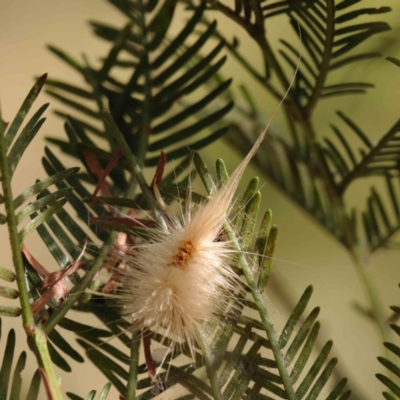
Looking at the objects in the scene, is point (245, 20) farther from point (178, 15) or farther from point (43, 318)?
point (178, 15)

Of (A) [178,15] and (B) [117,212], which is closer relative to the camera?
(B) [117,212]

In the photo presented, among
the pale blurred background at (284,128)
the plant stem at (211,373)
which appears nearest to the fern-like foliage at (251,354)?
→ the plant stem at (211,373)

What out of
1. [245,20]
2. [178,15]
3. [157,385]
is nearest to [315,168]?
[245,20]

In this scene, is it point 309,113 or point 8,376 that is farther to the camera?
point 309,113

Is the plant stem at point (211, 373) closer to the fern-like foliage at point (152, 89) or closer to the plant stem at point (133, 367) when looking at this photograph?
the plant stem at point (133, 367)

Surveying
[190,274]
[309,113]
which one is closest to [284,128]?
[309,113]

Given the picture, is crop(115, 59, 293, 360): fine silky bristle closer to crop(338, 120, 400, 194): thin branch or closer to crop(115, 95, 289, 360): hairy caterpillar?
crop(115, 95, 289, 360): hairy caterpillar

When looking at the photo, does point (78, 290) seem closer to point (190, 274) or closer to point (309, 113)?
point (190, 274)
